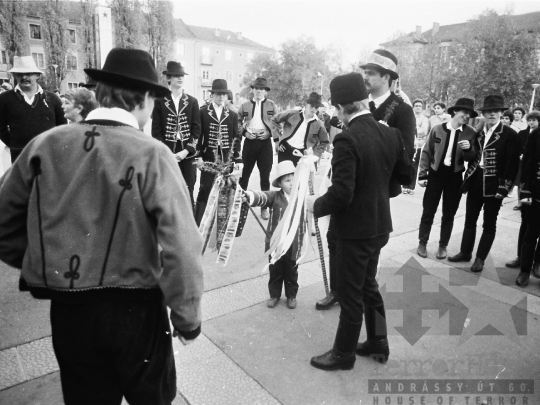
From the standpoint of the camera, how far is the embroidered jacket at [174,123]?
6.01 metres

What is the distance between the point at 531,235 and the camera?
4691 millimetres

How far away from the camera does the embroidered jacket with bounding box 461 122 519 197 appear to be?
16.4 ft

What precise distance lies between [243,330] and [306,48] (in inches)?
2081

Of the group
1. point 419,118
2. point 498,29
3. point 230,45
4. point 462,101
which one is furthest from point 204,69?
point 462,101

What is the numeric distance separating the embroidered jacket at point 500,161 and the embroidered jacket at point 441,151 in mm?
187

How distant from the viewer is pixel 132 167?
1.56 metres

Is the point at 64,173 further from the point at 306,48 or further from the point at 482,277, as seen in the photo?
the point at 306,48

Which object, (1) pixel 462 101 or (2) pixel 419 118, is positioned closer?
(1) pixel 462 101

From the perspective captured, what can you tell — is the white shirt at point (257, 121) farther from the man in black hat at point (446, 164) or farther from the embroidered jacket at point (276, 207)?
the embroidered jacket at point (276, 207)

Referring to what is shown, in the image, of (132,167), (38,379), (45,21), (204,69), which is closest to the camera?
(132,167)

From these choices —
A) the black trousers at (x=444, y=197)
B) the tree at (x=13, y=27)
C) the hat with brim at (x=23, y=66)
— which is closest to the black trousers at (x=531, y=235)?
the black trousers at (x=444, y=197)

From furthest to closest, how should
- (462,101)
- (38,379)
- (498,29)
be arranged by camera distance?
(498,29) < (462,101) < (38,379)

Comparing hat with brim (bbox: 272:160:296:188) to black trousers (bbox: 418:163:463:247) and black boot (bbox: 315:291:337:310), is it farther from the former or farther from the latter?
black trousers (bbox: 418:163:463:247)

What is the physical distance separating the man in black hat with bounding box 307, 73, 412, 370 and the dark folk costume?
3.49 m
